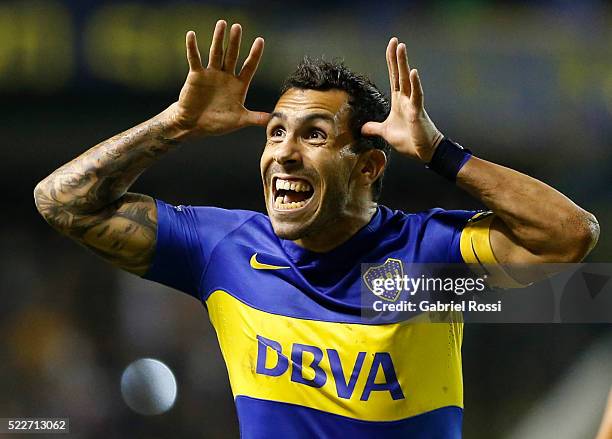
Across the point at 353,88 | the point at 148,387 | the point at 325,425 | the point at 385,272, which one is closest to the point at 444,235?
the point at 385,272

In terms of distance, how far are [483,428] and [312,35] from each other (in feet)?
9.92

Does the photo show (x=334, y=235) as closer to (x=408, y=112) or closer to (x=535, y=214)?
(x=408, y=112)

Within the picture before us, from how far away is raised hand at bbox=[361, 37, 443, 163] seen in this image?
11.0 ft

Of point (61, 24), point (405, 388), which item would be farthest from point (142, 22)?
point (405, 388)

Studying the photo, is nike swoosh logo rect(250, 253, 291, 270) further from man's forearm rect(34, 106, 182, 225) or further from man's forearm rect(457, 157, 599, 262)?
man's forearm rect(457, 157, 599, 262)

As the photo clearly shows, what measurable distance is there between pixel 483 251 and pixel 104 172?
137 cm

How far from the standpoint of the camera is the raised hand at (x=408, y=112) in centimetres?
334

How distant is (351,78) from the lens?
12.3 ft

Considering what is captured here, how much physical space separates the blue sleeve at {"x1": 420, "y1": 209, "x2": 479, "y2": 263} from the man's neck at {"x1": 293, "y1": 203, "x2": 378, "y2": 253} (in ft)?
0.85

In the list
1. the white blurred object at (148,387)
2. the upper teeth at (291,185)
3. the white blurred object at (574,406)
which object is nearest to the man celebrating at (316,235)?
the upper teeth at (291,185)

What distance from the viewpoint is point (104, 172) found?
3.59 m

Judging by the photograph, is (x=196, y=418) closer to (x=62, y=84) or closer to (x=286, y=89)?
(x=62, y=84)

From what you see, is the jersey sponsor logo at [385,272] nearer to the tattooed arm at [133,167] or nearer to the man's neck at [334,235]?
the man's neck at [334,235]

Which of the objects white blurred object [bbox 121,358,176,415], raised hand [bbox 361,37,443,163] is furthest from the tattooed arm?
white blurred object [bbox 121,358,176,415]
